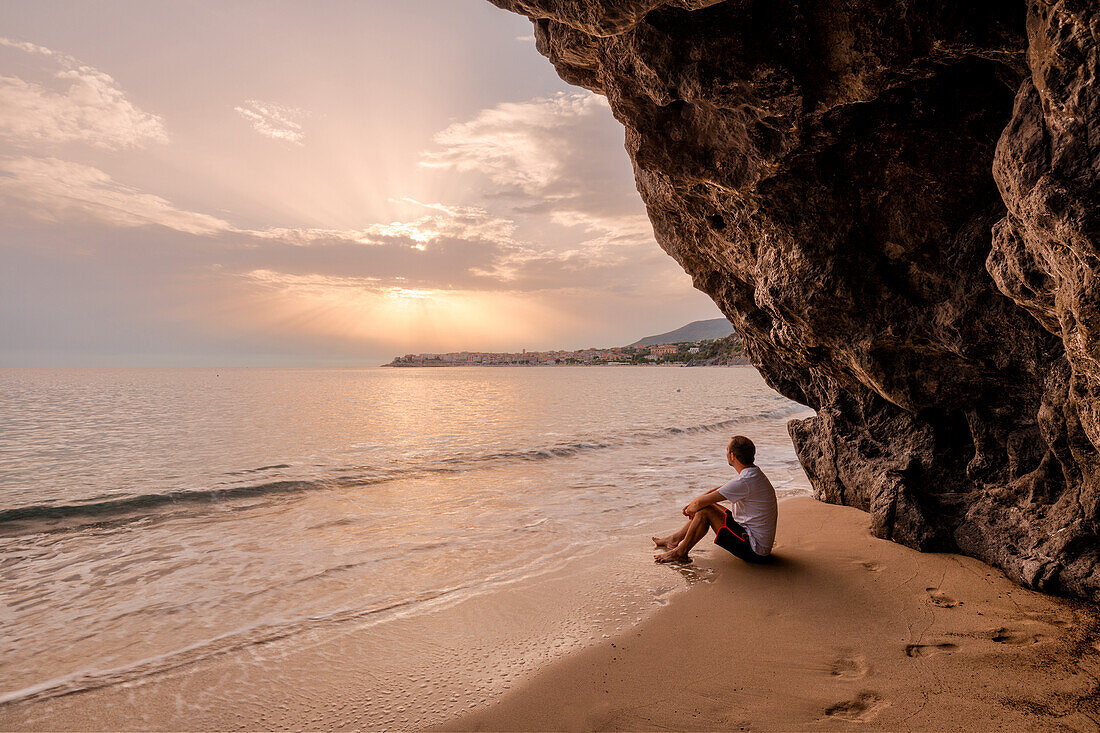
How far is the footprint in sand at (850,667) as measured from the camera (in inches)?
129

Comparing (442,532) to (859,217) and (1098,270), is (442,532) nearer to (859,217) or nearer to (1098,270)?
(859,217)

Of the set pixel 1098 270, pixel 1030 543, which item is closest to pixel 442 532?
pixel 1030 543

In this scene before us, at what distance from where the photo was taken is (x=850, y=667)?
3.36 m

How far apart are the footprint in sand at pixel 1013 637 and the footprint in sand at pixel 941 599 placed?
1.51 feet

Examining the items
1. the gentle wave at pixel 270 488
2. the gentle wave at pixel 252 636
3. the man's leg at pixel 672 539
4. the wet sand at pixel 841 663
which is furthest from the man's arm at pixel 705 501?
the gentle wave at pixel 270 488

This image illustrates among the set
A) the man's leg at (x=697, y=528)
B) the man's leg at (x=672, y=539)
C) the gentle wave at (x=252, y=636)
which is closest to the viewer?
the gentle wave at (x=252, y=636)

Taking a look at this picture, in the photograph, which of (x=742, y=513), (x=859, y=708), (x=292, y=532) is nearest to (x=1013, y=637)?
(x=859, y=708)

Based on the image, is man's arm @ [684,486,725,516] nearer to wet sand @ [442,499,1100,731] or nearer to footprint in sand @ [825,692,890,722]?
wet sand @ [442,499,1100,731]

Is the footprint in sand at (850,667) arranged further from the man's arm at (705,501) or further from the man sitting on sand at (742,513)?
the man's arm at (705,501)

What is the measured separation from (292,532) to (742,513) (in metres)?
6.26

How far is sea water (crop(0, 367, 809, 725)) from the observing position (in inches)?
170

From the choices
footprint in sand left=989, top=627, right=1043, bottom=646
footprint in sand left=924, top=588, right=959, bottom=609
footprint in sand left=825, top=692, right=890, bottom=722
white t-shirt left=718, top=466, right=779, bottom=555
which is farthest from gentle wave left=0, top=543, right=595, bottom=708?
footprint in sand left=989, top=627, right=1043, bottom=646

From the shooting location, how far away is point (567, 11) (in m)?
3.86

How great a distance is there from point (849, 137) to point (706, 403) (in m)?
28.1
